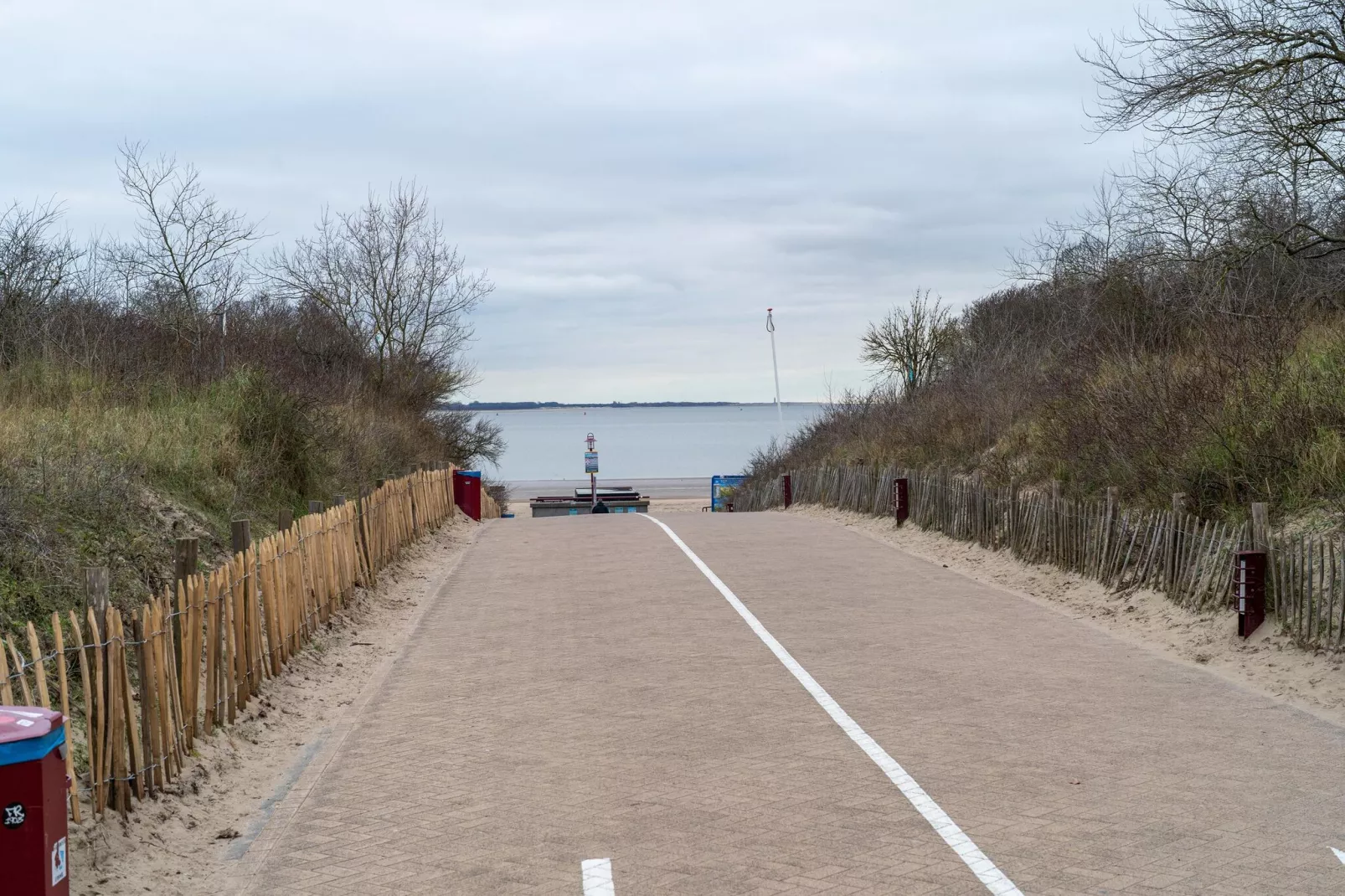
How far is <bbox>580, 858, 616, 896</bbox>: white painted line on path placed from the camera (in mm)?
5887

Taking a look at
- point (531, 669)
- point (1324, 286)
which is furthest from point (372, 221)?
point (531, 669)

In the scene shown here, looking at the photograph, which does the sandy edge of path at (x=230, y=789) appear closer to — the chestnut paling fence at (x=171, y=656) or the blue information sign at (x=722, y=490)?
the chestnut paling fence at (x=171, y=656)

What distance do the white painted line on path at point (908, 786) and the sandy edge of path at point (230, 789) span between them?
378 centimetres

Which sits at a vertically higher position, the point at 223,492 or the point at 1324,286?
the point at 1324,286

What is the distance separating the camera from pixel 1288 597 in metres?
11.5

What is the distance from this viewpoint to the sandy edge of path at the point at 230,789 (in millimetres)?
6340

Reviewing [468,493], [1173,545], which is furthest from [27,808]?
[468,493]

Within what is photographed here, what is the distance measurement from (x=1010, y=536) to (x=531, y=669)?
34.2 ft

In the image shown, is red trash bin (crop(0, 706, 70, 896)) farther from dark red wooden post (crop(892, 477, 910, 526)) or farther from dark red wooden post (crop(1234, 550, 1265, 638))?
dark red wooden post (crop(892, 477, 910, 526))

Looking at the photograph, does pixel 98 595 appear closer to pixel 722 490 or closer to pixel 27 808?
pixel 27 808

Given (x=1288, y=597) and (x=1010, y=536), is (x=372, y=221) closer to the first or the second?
(x=1010, y=536)

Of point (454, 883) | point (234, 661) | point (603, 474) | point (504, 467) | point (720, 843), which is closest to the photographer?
point (454, 883)

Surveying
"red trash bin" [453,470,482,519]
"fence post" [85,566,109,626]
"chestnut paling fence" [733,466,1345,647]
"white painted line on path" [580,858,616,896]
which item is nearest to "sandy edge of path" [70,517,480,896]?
"fence post" [85,566,109,626]

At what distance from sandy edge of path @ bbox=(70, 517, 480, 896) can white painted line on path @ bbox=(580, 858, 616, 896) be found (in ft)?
6.10
